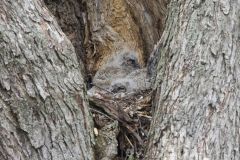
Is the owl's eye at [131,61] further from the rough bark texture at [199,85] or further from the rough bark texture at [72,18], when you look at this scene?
the rough bark texture at [199,85]

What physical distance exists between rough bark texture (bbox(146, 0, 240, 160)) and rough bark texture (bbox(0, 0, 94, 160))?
45cm

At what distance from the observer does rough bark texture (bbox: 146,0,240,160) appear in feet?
8.04

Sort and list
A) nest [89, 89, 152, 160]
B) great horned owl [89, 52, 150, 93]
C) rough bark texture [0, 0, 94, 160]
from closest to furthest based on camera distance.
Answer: rough bark texture [0, 0, 94, 160] → nest [89, 89, 152, 160] → great horned owl [89, 52, 150, 93]

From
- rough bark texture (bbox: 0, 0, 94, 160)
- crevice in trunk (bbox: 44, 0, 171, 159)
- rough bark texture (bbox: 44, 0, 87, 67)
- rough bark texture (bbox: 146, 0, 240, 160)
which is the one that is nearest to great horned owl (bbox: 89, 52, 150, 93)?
crevice in trunk (bbox: 44, 0, 171, 159)

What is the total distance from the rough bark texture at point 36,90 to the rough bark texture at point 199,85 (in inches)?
17.6

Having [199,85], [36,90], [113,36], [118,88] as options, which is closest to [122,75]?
[118,88]

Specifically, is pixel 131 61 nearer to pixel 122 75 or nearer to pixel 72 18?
pixel 122 75

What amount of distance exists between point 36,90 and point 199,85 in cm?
84

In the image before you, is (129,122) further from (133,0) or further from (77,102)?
(133,0)

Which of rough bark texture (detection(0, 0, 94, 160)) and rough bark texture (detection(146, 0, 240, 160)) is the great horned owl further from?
rough bark texture (detection(0, 0, 94, 160))

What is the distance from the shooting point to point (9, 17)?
7.69 ft

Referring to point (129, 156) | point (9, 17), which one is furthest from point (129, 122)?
point (9, 17)

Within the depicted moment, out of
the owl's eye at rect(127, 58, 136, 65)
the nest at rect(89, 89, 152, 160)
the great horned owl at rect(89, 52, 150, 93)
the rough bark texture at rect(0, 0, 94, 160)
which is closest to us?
the rough bark texture at rect(0, 0, 94, 160)

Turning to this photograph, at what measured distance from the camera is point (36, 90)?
2.33 meters
